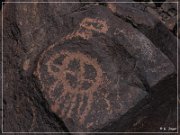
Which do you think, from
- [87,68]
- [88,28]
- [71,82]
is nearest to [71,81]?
[71,82]

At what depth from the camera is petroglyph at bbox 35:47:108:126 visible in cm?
411

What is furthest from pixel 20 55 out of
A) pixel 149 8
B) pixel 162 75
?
pixel 149 8

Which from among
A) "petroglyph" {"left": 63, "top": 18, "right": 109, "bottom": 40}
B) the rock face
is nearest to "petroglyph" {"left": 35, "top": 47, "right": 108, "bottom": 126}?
the rock face

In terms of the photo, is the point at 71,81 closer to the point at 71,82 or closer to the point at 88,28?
the point at 71,82

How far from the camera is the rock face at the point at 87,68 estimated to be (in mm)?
4062

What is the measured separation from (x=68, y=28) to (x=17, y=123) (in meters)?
1.19

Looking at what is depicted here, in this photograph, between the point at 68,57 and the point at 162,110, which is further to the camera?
the point at 162,110

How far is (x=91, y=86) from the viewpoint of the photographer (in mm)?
4117

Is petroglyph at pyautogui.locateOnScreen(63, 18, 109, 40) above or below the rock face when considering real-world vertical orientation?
above

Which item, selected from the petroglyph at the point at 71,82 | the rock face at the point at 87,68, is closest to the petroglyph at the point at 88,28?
the rock face at the point at 87,68

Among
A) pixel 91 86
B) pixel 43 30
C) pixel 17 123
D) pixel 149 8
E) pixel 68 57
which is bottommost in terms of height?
pixel 17 123

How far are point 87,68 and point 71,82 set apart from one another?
23 cm

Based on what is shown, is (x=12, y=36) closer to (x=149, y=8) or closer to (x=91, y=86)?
(x=91, y=86)

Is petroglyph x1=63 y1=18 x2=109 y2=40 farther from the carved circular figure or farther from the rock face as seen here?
the carved circular figure
